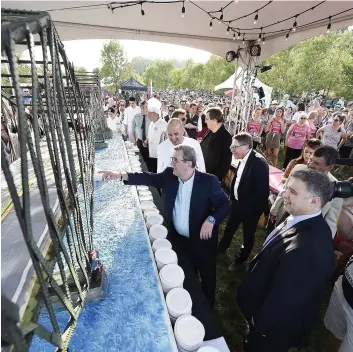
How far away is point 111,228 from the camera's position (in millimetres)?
2176

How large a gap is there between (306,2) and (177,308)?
7.02m

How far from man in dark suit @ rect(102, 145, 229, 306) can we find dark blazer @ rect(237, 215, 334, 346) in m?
0.62

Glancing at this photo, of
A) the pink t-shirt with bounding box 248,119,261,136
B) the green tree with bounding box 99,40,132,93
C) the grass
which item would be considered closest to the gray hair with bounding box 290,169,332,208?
the grass

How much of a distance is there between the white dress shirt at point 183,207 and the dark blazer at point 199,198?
0.12 ft

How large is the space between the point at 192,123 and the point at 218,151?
353cm

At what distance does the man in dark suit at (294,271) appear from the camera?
1507mm

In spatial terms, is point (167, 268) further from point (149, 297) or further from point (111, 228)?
point (111, 228)

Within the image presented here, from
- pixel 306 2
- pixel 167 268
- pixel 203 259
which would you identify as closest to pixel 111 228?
pixel 167 268

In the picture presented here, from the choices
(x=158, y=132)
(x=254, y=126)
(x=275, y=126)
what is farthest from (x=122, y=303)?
(x=254, y=126)

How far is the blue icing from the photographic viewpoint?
4.06 ft

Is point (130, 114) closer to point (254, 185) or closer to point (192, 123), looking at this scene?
point (192, 123)

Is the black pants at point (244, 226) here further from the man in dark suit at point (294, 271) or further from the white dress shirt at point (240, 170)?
the man in dark suit at point (294, 271)

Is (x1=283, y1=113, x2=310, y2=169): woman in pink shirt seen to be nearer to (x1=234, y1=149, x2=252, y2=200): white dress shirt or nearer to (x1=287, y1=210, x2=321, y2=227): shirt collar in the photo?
(x1=234, y1=149, x2=252, y2=200): white dress shirt

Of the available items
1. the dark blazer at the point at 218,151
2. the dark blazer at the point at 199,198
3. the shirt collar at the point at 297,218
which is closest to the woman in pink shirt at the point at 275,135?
the dark blazer at the point at 218,151
